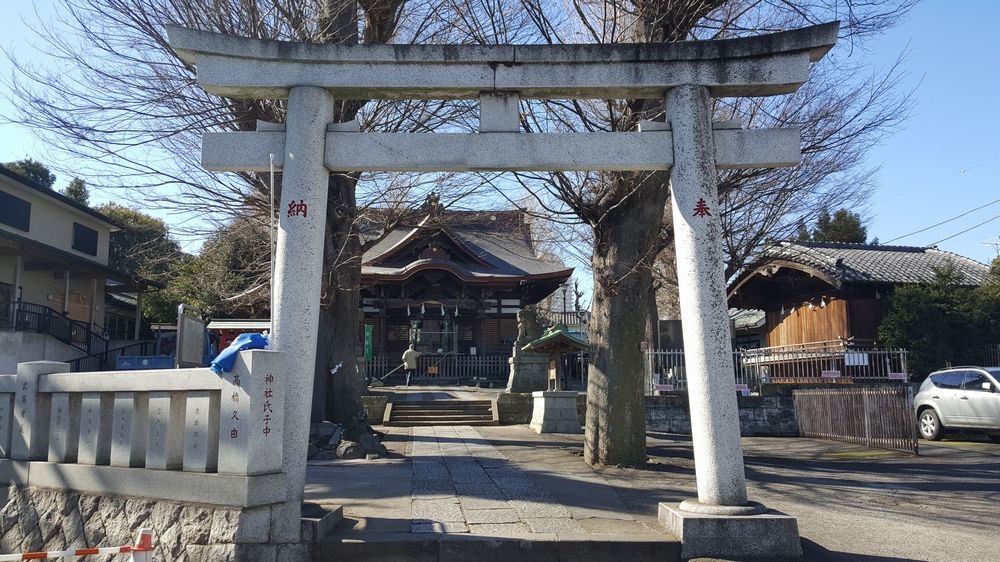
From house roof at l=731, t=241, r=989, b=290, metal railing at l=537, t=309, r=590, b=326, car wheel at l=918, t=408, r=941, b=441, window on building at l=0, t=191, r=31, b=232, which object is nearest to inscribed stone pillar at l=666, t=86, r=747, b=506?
car wheel at l=918, t=408, r=941, b=441

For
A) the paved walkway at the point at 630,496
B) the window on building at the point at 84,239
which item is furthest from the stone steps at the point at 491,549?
the window on building at the point at 84,239

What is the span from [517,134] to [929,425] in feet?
45.7

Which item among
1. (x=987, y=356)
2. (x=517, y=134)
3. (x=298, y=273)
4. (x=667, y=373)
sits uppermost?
(x=517, y=134)

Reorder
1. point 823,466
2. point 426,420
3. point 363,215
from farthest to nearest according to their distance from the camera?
1. point 426,420
2. point 363,215
3. point 823,466

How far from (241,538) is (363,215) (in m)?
7.62

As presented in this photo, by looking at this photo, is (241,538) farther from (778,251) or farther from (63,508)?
(778,251)

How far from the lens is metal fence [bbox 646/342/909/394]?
17.9 m

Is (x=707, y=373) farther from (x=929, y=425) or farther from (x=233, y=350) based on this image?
(x=929, y=425)

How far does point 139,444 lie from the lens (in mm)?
6684

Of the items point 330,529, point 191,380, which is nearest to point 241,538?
point 330,529

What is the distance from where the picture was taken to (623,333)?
10070 mm

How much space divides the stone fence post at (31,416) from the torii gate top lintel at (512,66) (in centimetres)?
369

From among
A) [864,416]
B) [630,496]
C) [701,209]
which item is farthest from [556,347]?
[701,209]

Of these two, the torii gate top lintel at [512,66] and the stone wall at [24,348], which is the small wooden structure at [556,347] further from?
the stone wall at [24,348]
